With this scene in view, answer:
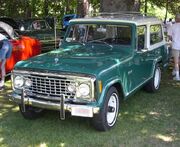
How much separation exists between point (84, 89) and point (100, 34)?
1884 mm

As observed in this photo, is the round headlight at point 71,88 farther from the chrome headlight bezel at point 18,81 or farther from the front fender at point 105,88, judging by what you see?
the chrome headlight bezel at point 18,81

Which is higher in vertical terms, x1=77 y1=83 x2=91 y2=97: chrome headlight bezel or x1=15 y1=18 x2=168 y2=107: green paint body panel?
x1=15 y1=18 x2=168 y2=107: green paint body panel

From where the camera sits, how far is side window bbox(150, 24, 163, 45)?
7.83 meters

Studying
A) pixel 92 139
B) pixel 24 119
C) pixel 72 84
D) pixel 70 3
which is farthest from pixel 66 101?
pixel 70 3

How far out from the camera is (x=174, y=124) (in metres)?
6.17

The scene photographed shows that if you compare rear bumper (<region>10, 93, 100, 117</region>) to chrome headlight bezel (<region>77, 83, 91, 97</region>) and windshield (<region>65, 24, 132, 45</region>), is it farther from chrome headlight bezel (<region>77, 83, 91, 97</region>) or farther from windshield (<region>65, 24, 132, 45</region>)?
windshield (<region>65, 24, 132, 45</region>)

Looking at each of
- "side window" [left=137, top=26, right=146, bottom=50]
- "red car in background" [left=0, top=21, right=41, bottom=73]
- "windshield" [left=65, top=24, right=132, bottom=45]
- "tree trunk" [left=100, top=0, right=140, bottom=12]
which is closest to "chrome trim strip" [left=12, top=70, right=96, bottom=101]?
"windshield" [left=65, top=24, right=132, bottom=45]

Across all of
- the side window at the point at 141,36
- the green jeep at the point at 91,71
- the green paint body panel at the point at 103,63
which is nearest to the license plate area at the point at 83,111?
the green jeep at the point at 91,71

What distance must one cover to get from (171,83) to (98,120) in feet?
13.9

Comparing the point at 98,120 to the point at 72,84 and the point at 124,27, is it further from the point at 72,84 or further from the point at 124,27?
the point at 124,27

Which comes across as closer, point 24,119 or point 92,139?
point 92,139

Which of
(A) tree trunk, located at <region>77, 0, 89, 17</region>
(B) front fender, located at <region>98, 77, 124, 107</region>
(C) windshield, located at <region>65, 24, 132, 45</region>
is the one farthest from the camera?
(A) tree trunk, located at <region>77, 0, 89, 17</region>

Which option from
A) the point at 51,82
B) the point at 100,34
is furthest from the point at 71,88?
the point at 100,34

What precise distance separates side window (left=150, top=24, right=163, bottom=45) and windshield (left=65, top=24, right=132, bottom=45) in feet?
3.80
